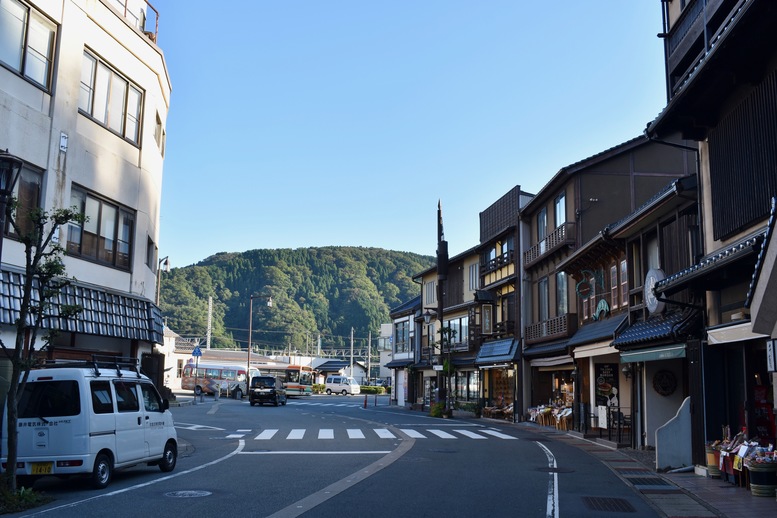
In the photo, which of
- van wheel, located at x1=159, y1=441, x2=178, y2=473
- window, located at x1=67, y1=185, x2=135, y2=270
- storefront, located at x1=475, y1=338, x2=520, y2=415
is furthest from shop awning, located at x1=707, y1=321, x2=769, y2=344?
storefront, located at x1=475, y1=338, x2=520, y2=415

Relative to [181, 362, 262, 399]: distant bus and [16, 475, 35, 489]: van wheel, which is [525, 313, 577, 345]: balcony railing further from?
[181, 362, 262, 399]: distant bus

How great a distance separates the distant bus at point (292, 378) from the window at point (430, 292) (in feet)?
62.5

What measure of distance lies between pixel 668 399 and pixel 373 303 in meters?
129

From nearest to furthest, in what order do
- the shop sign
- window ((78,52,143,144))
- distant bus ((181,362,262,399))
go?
the shop sign < window ((78,52,143,144)) < distant bus ((181,362,262,399))

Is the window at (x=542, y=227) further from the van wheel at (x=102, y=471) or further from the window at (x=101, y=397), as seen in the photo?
the van wheel at (x=102, y=471)

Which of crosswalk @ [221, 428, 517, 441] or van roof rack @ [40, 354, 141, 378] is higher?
van roof rack @ [40, 354, 141, 378]

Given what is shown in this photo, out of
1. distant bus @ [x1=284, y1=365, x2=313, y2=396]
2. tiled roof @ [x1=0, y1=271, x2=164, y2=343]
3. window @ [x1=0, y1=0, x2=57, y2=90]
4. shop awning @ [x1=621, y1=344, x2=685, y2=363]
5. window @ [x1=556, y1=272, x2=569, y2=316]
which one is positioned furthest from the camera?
distant bus @ [x1=284, y1=365, x2=313, y2=396]

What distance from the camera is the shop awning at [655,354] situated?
16.0 metres

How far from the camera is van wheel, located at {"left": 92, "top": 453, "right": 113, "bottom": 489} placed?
11.8 metres

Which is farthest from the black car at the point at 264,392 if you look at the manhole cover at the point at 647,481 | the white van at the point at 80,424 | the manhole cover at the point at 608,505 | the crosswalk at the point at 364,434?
the manhole cover at the point at 608,505

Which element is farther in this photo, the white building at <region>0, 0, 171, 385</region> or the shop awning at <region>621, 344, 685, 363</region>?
the shop awning at <region>621, 344, 685, 363</region>

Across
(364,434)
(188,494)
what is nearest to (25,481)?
(188,494)

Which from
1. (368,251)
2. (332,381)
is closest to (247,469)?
(332,381)

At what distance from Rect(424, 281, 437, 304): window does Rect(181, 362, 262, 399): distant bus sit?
805 inches
